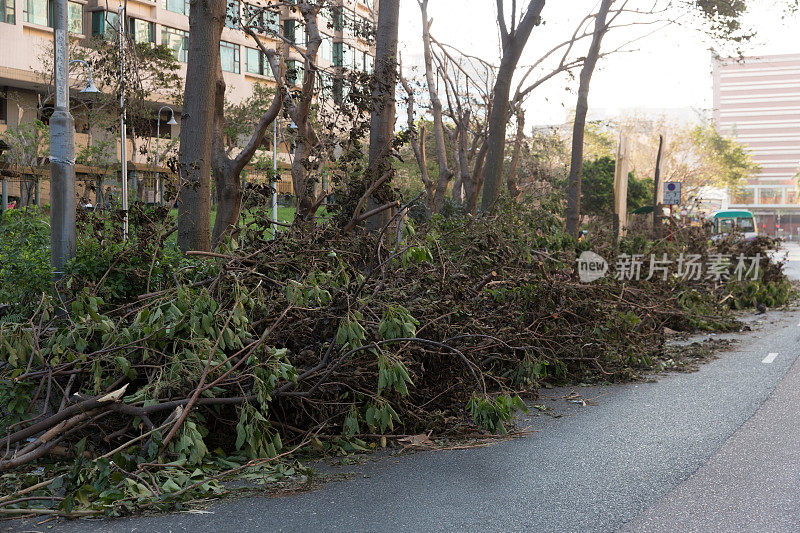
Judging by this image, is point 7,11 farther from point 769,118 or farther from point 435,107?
point 769,118

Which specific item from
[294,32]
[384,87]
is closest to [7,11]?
[294,32]

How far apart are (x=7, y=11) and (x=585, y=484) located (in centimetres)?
4585

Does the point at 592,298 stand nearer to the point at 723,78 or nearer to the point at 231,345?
the point at 231,345

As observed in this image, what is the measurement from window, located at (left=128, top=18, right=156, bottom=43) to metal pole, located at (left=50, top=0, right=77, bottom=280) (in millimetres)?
43332

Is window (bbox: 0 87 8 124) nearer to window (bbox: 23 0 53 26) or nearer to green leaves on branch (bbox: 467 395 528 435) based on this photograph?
window (bbox: 23 0 53 26)

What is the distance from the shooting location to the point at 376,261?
779cm

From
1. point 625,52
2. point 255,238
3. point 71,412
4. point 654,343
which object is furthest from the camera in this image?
point 625,52

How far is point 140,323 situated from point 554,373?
195 inches

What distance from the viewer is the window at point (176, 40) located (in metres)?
51.0

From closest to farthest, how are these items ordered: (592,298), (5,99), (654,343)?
(592,298) → (654,343) → (5,99)

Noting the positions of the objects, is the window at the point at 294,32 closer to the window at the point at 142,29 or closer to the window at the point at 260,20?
the window at the point at 260,20

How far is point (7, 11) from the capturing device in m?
42.9

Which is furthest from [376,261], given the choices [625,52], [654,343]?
[625,52]

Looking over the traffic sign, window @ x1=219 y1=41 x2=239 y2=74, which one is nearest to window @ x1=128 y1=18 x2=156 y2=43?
window @ x1=219 y1=41 x2=239 y2=74
